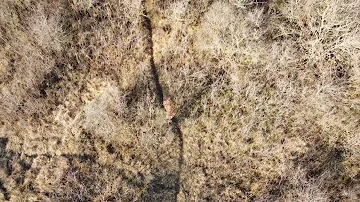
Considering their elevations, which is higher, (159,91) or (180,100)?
(159,91)

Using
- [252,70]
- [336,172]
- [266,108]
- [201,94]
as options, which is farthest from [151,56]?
[336,172]

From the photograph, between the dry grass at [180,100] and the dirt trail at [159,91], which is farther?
the dirt trail at [159,91]

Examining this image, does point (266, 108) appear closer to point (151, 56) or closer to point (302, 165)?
point (302, 165)

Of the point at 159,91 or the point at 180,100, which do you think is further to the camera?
the point at 159,91

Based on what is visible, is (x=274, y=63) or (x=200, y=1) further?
(x=200, y=1)

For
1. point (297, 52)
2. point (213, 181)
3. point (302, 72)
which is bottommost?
point (213, 181)

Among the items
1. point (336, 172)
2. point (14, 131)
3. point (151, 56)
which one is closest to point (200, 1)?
point (151, 56)

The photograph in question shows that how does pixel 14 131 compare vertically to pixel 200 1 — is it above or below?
below

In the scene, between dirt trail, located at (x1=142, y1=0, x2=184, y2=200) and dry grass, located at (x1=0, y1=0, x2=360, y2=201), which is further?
dirt trail, located at (x1=142, y1=0, x2=184, y2=200)
